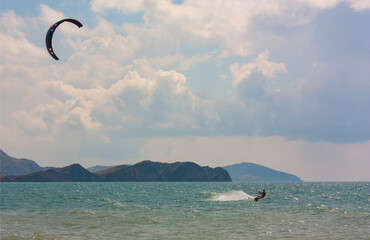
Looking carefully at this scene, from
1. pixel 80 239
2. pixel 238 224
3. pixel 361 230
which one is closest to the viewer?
pixel 80 239

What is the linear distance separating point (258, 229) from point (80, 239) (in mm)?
14906

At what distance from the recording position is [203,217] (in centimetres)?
4338

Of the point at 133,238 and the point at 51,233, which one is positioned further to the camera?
the point at 51,233

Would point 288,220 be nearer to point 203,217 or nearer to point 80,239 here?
point 203,217

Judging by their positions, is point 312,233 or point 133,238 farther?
point 312,233

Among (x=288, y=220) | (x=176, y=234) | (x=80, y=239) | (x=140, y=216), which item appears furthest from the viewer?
(x=140, y=216)

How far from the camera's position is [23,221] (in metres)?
39.7

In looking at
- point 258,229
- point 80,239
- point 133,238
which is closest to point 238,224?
point 258,229

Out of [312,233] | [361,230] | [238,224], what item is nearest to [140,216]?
[238,224]

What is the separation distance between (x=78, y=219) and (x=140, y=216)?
6.72 m

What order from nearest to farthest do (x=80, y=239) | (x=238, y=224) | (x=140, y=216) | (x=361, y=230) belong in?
(x=80, y=239)
(x=361, y=230)
(x=238, y=224)
(x=140, y=216)

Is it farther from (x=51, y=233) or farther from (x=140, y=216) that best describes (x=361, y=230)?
(x=51, y=233)

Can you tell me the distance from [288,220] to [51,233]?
23043mm

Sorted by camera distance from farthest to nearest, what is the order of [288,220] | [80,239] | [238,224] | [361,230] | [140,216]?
[140,216] < [288,220] < [238,224] < [361,230] < [80,239]
